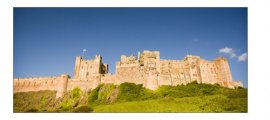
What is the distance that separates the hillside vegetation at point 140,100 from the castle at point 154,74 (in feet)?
3.39

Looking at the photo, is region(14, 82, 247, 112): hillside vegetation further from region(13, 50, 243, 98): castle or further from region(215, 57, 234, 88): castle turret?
region(215, 57, 234, 88): castle turret

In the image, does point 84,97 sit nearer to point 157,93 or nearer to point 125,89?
point 125,89

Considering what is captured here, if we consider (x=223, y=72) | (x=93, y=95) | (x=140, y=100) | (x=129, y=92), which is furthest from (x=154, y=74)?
(x=223, y=72)

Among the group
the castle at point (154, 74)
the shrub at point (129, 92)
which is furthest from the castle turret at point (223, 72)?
the shrub at point (129, 92)

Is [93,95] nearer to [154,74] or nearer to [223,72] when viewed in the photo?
[154,74]

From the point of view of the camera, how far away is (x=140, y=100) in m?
28.8

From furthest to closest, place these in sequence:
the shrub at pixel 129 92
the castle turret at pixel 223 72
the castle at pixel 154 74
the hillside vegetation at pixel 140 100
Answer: the castle turret at pixel 223 72 < the castle at pixel 154 74 < the shrub at pixel 129 92 < the hillside vegetation at pixel 140 100

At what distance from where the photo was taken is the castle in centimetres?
3297

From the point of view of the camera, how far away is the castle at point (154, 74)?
3297cm

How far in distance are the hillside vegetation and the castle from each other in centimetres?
103

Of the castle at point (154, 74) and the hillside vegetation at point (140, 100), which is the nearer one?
the hillside vegetation at point (140, 100)

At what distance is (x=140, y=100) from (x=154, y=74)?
4.77 m

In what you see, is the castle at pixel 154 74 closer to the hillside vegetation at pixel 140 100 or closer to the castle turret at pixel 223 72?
the castle turret at pixel 223 72
